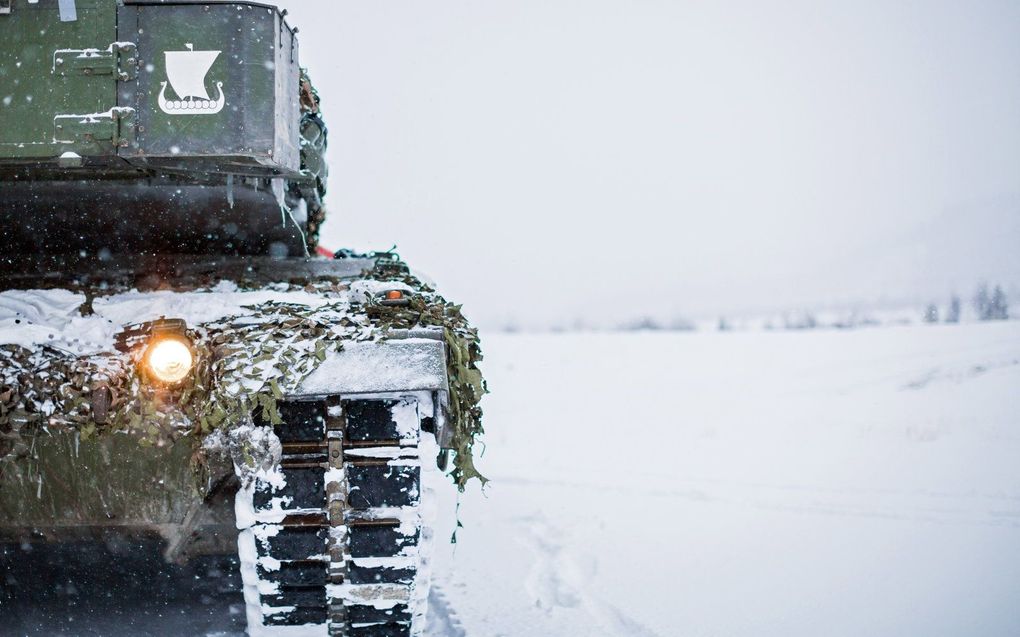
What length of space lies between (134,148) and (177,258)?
0.88 m

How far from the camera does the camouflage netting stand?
117 inches

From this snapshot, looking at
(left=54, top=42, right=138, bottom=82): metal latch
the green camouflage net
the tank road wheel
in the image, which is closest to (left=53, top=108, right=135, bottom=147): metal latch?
(left=54, top=42, right=138, bottom=82): metal latch

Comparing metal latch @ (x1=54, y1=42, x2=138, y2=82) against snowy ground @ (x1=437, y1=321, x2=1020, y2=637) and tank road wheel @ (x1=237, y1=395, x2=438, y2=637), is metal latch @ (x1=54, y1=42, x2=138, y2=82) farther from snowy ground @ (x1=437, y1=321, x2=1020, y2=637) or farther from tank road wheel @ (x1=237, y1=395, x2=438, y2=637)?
snowy ground @ (x1=437, y1=321, x2=1020, y2=637)

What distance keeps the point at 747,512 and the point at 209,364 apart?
470 cm

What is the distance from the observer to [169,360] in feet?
10.3

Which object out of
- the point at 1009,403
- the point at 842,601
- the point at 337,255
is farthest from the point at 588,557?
the point at 1009,403

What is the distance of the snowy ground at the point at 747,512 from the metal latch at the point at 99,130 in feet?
7.09

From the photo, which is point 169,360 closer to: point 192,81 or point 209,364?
point 209,364

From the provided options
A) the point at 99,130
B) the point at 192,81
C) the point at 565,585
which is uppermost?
the point at 192,81

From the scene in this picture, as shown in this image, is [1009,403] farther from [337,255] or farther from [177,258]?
[177,258]

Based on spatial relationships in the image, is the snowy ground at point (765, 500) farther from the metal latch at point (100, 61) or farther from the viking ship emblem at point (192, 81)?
the metal latch at point (100, 61)

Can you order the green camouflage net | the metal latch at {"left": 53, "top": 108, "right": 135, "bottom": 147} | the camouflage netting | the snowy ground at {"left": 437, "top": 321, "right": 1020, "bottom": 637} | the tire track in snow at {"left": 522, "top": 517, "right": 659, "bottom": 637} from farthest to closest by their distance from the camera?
1. the snowy ground at {"left": 437, "top": 321, "right": 1020, "bottom": 637}
2. the tire track in snow at {"left": 522, "top": 517, "right": 659, "bottom": 637}
3. the metal latch at {"left": 53, "top": 108, "right": 135, "bottom": 147}
4. the green camouflage net
5. the camouflage netting

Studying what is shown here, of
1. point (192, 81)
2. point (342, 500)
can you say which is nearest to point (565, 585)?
point (342, 500)

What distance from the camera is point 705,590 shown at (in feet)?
16.0
